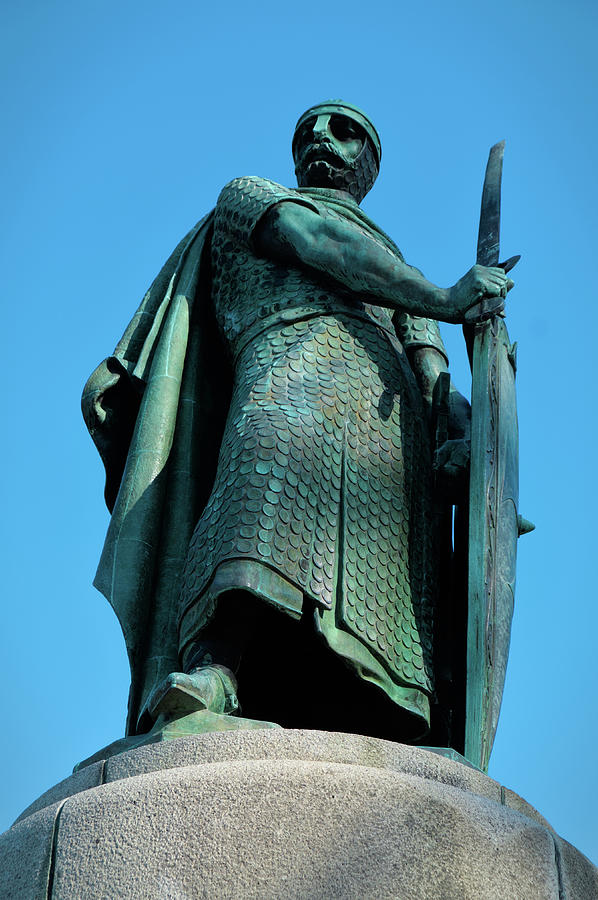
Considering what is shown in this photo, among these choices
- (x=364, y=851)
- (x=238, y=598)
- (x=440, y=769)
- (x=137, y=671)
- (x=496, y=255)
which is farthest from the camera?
(x=496, y=255)

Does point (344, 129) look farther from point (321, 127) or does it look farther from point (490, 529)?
point (490, 529)

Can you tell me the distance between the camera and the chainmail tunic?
6086 mm

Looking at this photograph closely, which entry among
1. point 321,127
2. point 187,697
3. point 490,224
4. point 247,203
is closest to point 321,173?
point 321,127

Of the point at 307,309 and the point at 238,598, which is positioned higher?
the point at 307,309

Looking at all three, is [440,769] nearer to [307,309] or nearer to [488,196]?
[307,309]

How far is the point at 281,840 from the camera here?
462 cm

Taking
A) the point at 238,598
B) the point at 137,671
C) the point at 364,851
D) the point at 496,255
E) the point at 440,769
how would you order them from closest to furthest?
the point at 364,851, the point at 440,769, the point at 238,598, the point at 137,671, the point at 496,255

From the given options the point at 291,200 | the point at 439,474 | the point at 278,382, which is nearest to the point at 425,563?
the point at 439,474

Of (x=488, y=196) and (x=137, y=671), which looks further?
(x=488, y=196)

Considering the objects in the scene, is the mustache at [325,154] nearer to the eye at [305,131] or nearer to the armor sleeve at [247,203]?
the eye at [305,131]

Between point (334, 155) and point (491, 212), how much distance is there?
1099 mm

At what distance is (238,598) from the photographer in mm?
5980

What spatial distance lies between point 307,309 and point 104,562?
1.50 meters

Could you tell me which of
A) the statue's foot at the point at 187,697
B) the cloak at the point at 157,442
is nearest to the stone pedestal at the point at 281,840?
the statue's foot at the point at 187,697
